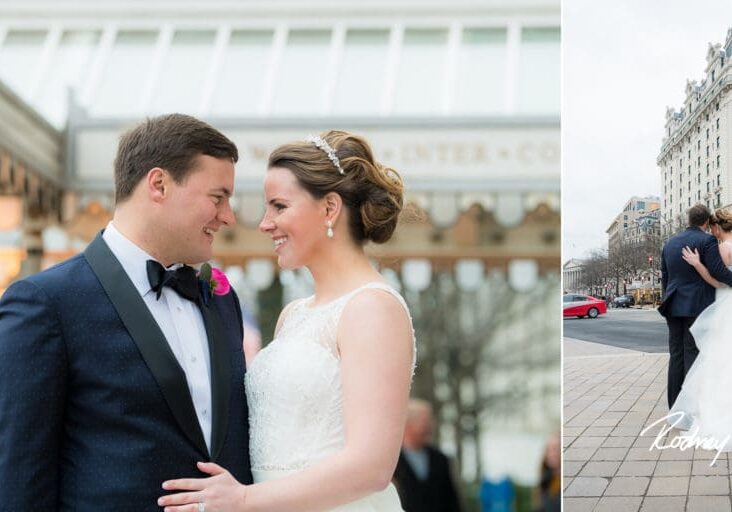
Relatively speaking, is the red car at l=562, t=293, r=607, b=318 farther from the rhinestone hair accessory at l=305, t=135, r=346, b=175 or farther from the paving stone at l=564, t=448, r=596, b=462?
the rhinestone hair accessory at l=305, t=135, r=346, b=175

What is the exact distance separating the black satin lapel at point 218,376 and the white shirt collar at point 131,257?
17 centimetres

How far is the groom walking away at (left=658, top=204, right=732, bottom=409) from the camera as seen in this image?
304 centimetres

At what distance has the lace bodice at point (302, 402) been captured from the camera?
1.82 metres

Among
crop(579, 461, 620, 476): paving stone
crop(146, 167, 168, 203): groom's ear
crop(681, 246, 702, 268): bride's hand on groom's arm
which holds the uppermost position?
crop(146, 167, 168, 203): groom's ear

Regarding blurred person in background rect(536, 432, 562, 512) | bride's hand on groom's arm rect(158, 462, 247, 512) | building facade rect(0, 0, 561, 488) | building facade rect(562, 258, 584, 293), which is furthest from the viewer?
blurred person in background rect(536, 432, 562, 512)

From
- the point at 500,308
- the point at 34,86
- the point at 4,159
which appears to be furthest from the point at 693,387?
the point at 34,86

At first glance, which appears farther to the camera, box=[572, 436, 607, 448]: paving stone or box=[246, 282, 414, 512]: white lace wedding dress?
box=[572, 436, 607, 448]: paving stone

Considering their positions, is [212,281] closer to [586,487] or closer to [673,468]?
[586,487]

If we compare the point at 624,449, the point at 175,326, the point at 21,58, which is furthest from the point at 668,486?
→ the point at 21,58

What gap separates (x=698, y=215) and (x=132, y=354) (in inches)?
88.4

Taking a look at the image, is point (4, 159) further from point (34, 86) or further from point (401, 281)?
point (401, 281)

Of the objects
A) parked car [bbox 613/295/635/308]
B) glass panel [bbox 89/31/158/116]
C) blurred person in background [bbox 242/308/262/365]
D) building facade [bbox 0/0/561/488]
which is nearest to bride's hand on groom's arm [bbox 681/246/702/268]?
parked car [bbox 613/295/635/308]

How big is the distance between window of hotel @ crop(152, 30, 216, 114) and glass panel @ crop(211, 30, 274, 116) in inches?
4.7

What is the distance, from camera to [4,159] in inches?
177
